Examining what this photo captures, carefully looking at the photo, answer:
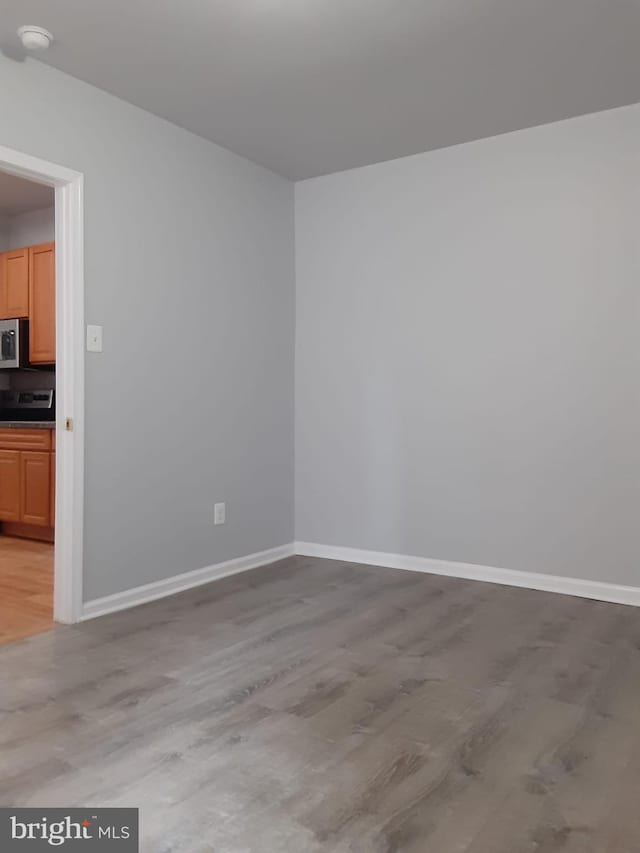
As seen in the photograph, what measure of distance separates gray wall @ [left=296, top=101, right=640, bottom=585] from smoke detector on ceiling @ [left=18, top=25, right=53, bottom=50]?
2.02 metres

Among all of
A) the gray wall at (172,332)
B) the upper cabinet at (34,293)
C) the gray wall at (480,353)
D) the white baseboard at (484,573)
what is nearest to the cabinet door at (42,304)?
the upper cabinet at (34,293)

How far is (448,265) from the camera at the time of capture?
3.95 metres

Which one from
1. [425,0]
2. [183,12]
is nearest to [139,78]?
[183,12]

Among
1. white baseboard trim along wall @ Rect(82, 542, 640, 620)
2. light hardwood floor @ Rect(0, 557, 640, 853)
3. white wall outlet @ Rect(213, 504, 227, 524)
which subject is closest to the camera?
light hardwood floor @ Rect(0, 557, 640, 853)

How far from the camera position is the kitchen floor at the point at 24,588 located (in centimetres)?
303

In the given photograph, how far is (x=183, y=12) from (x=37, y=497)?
3358 millimetres

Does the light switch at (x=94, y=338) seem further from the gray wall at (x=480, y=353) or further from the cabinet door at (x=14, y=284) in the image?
the cabinet door at (x=14, y=284)

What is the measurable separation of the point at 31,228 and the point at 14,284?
0.49 m

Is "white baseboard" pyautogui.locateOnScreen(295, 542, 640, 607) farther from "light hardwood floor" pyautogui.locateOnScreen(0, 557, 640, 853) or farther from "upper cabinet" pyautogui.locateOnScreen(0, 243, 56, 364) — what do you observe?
"upper cabinet" pyautogui.locateOnScreen(0, 243, 56, 364)

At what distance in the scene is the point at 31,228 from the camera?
541 cm

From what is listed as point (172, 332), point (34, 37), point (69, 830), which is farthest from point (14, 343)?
point (69, 830)

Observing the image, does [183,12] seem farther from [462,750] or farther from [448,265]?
[462,750]

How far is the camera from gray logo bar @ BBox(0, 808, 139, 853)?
147cm

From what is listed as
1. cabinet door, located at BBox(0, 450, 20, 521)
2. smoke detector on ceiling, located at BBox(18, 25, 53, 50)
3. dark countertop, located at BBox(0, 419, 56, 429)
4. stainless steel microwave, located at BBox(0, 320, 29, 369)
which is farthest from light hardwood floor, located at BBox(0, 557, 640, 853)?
stainless steel microwave, located at BBox(0, 320, 29, 369)
